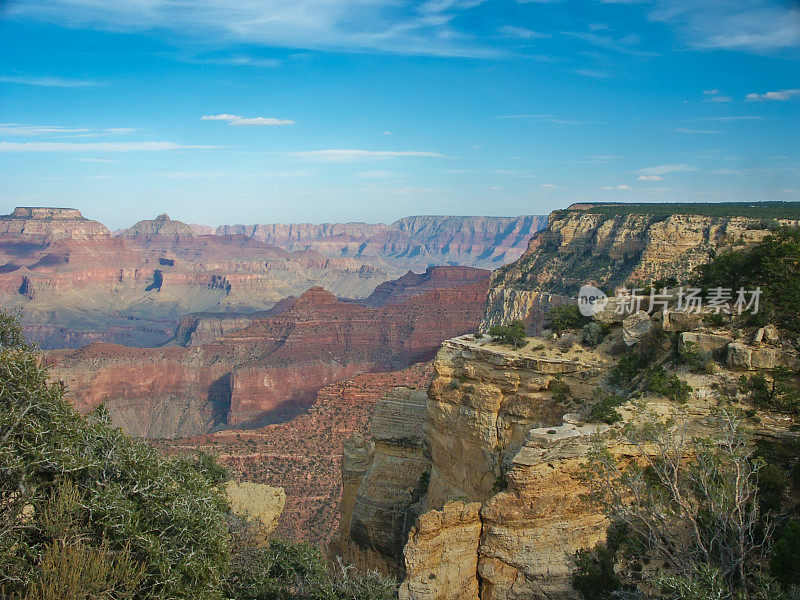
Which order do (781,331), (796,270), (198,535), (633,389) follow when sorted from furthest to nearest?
1. (633,389)
2. (796,270)
3. (781,331)
4. (198,535)

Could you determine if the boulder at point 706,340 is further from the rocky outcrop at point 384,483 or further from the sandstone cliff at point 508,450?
the rocky outcrop at point 384,483

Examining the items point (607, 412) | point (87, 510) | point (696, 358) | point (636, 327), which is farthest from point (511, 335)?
point (87, 510)

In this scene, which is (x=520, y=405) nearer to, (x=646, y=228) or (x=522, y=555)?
(x=522, y=555)

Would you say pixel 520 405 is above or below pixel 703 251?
below

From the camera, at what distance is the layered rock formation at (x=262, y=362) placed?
9388 centimetres

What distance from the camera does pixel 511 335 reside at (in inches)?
952

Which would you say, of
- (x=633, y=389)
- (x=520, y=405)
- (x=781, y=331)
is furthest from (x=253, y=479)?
(x=781, y=331)

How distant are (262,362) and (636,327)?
288 feet

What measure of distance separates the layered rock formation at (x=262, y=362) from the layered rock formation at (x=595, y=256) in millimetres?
20880

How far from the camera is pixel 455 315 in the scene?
123312 millimetres

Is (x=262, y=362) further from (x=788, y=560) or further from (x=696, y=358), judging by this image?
(x=788, y=560)

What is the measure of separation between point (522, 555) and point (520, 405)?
7.16m

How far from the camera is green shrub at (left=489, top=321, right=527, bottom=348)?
78.4ft

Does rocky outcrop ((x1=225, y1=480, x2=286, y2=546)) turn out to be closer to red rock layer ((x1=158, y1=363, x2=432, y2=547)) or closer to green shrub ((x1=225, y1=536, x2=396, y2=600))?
green shrub ((x1=225, y1=536, x2=396, y2=600))
